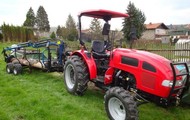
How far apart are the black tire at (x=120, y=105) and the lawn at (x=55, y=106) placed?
30 cm

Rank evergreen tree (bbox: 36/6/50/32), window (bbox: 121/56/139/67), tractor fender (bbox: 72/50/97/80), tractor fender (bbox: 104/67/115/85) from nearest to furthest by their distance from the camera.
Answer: window (bbox: 121/56/139/67), tractor fender (bbox: 104/67/115/85), tractor fender (bbox: 72/50/97/80), evergreen tree (bbox: 36/6/50/32)

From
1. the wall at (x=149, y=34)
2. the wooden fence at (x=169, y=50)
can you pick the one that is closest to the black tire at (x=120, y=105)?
the wooden fence at (x=169, y=50)

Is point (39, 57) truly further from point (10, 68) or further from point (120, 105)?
point (120, 105)

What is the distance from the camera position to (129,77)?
178 inches

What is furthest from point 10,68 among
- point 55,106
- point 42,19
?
point 42,19

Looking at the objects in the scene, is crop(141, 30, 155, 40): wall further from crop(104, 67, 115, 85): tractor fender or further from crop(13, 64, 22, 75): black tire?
crop(104, 67, 115, 85): tractor fender

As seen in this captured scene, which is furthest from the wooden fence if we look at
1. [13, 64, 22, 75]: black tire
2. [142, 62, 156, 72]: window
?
[142, 62, 156, 72]: window

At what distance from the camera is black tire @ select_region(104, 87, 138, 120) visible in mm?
3883

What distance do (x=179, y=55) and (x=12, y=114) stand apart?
327 inches

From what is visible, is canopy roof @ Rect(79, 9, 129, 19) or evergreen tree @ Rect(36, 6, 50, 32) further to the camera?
evergreen tree @ Rect(36, 6, 50, 32)

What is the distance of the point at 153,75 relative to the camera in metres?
3.98

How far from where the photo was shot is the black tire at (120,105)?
388cm

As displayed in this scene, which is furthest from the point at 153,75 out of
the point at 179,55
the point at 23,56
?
the point at 179,55

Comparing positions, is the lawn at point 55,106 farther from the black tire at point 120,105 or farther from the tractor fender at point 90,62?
the tractor fender at point 90,62
